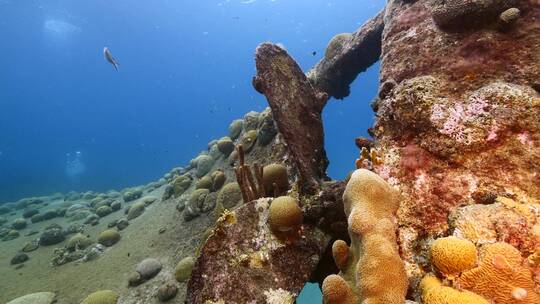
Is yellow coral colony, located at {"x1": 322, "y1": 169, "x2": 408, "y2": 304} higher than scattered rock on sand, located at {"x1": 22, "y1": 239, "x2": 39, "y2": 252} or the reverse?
the reverse

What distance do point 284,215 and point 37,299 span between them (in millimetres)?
7232

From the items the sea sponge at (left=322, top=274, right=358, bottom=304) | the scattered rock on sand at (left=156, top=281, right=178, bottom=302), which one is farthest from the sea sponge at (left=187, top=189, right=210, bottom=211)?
the sea sponge at (left=322, top=274, right=358, bottom=304)

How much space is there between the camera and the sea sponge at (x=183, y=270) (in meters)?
6.60

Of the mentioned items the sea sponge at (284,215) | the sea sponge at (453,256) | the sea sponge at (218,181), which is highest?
the sea sponge at (218,181)

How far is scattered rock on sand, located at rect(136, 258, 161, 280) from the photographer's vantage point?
23.7 ft

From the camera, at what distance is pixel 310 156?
5.07 meters

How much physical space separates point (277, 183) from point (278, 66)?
1.98 m

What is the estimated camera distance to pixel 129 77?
114 m

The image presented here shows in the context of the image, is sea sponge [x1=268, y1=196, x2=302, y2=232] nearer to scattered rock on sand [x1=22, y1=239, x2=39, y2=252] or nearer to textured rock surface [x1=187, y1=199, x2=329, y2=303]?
textured rock surface [x1=187, y1=199, x2=329, y2=303]

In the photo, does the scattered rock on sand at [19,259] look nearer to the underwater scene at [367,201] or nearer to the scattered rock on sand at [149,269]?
the underwater scene at [367,201]

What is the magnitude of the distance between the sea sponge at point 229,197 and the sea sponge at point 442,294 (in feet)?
17.5

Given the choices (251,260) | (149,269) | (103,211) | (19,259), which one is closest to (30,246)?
(19,259)

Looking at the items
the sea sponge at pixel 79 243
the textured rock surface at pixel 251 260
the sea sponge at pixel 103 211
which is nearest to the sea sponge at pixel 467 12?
the textured rock surface at pixel 251 260

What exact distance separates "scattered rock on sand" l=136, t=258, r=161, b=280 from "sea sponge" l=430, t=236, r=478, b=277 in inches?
264
